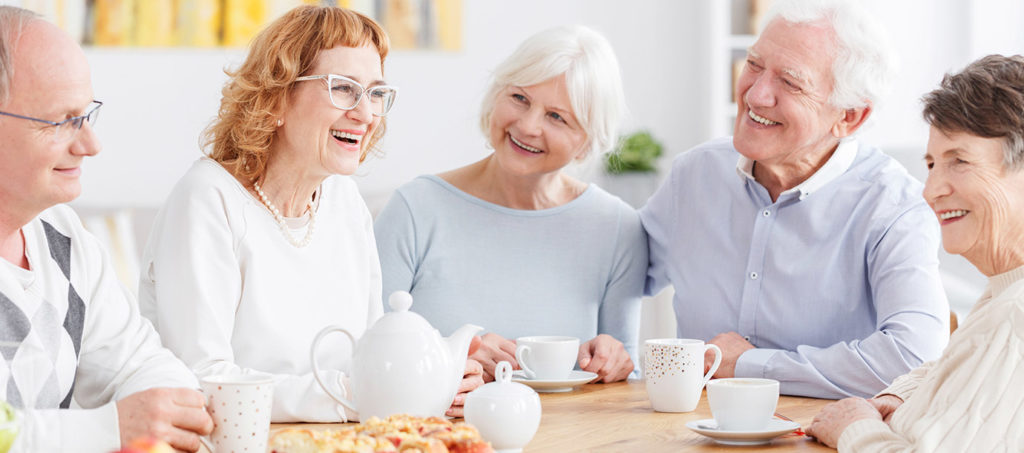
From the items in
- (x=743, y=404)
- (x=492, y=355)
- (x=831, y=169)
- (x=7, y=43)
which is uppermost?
(x=7, y=43)

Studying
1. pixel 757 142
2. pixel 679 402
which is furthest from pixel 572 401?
pixel 757 142

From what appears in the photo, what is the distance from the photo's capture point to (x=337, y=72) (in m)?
1.73

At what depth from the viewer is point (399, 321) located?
1.30m

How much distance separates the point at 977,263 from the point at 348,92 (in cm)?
103

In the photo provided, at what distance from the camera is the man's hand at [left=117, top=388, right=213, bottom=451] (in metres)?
1.21

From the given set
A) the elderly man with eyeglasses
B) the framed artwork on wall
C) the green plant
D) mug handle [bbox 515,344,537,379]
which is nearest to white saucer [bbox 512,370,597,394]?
mug handle [bbox 515,344,537,379]

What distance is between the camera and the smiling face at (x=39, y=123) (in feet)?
4.05

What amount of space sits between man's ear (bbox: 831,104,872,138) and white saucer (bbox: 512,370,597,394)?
2.52ft

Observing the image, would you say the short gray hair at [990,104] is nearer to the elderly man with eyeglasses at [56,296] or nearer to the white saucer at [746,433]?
the white saucer at [746,433]

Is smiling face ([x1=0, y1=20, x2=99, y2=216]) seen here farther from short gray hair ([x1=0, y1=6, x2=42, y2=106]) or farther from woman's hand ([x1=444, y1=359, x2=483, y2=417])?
woman's hand ([x1=444, y1=359, x2=483, y2=417])

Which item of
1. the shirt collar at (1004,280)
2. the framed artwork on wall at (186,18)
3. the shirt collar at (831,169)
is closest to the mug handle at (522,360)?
the shirt collar at (831,169)

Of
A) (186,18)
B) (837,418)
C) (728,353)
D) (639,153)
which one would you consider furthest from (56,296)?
(639,153)

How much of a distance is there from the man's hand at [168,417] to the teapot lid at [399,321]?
9.1 inches

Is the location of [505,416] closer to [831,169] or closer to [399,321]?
[399,321]
